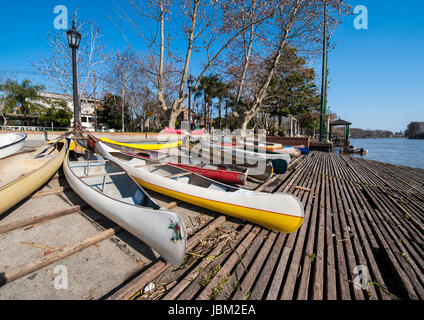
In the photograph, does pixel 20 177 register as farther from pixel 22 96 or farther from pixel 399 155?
pixel 22 96

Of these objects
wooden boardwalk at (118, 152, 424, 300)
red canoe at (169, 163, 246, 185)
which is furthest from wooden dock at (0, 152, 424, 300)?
red canoe at (169, 163, 246, 185)

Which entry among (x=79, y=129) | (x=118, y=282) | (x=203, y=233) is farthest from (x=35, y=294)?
(x=79, y=129)

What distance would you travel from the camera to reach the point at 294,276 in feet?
6.88

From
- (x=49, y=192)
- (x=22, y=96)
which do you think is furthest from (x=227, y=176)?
(x=22, y=96)

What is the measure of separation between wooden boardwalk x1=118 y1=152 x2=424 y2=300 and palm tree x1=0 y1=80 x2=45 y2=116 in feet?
137

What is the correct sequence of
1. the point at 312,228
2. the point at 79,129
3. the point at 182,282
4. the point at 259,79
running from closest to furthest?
the point at 182,282 < the point at 312,228 < the point at 79,129 < the point at 259,79

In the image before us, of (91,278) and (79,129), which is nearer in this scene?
(91,278)

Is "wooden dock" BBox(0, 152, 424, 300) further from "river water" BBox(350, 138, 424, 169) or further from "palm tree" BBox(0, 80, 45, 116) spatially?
"palm tree" BBox(0, 80, 45, 116)

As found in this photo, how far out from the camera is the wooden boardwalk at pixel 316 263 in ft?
6.23

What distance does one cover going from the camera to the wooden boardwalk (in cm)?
190

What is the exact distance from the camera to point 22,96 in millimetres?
29969

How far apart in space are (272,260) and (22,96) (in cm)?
4348

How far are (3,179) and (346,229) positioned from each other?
6.64 m

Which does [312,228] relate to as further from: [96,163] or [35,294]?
[96,163]
